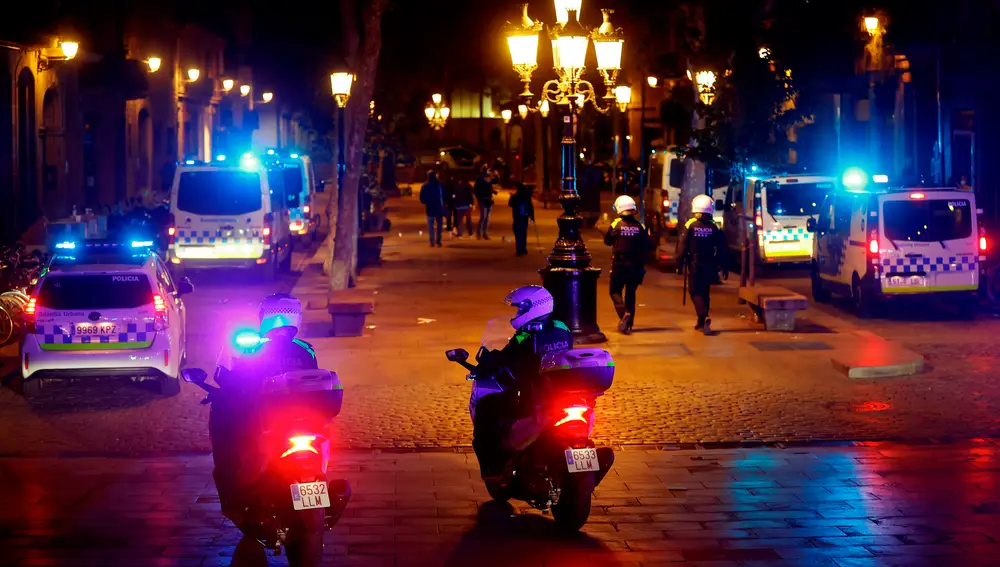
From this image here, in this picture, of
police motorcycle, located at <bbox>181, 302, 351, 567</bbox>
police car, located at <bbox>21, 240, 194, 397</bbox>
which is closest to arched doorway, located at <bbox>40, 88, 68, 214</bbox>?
police car, located at <bbox>21, 240, 194, 397</bbox>

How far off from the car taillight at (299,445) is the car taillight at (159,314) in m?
6.69

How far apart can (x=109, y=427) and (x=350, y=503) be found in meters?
3.66

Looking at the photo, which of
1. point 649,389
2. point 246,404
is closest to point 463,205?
point 649,389

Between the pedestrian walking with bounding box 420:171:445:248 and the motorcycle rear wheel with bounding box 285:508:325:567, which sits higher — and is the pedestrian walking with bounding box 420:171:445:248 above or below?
above

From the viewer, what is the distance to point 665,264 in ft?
86.9

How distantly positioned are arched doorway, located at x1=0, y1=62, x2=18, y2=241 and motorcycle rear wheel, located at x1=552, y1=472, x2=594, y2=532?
936 inches

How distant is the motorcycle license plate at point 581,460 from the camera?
8.02 m

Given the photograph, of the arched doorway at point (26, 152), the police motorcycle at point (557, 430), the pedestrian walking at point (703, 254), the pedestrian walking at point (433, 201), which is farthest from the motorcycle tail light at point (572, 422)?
the arched doorway at point (26, 152)

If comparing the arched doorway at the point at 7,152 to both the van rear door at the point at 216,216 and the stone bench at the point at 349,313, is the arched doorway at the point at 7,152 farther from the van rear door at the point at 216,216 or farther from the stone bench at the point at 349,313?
the stone bench at the point at 349,313

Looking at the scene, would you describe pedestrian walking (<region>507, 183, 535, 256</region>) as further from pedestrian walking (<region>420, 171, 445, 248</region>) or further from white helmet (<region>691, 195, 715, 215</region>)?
white helmet (<region>691, 195, 715, 215</region>)

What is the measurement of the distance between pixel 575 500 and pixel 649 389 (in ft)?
18.5

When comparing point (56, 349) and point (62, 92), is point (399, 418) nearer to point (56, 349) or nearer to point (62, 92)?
point (56, 349)

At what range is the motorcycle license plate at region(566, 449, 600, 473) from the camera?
8016 mm

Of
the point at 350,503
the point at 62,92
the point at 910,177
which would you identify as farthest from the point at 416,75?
the point at 350,503
